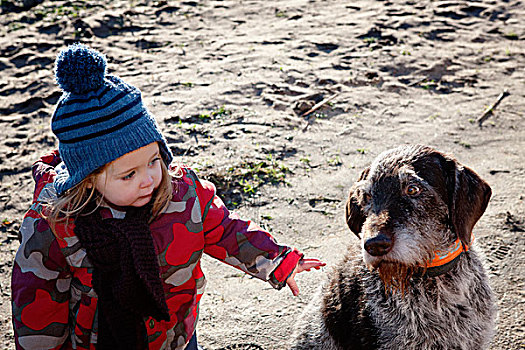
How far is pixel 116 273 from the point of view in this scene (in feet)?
10.8

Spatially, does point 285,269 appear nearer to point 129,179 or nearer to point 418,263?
point 418,263

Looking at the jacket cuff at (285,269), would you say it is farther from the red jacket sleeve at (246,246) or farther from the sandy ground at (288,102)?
the sandy ground at (288,102)

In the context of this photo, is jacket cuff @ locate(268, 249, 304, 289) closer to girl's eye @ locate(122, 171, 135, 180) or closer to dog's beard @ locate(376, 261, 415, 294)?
dog's beard @ locate(376, 261, 415, 294)

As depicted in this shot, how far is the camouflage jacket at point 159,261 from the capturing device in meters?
3.15

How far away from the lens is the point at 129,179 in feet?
10.5

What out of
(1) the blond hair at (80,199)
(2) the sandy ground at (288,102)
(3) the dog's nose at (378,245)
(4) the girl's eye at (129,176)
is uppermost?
(4) the girl's eye at (129,176)

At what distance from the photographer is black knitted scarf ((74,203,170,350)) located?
3.19 meters

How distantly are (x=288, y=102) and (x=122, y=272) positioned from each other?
5.27 metres

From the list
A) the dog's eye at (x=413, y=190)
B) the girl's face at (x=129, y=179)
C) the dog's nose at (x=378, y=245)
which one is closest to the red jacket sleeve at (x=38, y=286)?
the girl's face at (x=129, y=179)

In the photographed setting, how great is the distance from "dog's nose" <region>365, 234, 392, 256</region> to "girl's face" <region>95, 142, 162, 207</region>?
52.7 inches

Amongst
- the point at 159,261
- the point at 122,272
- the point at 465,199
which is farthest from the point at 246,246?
the point at 465,199

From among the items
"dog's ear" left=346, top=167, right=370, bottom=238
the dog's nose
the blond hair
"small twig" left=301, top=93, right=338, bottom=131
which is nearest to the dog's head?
the dog's nose

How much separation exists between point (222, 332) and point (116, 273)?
5.03ft

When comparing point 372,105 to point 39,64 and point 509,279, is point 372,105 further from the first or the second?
point 39,64
